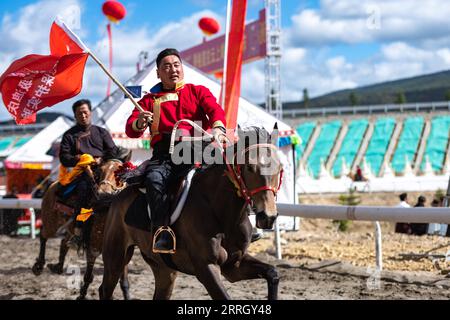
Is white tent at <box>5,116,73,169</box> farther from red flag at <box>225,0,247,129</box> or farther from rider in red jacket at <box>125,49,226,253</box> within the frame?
rider in red jacket at <box>125,49,226,253</box>

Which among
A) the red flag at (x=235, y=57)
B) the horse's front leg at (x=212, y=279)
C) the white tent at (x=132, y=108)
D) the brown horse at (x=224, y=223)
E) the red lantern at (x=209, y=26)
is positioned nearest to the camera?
the brown horse at (x=224, y=223)

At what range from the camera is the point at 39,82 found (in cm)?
767

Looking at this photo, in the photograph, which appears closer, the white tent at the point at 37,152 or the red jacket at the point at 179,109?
the red jacket at the point at 179,109

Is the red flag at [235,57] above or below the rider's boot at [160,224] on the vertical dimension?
above

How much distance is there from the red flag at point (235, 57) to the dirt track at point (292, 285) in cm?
405

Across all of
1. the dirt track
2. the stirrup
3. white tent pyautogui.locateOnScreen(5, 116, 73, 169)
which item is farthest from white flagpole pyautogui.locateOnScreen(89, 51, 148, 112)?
white tent pyautogui.locateOnScreen(5, 116, 73, 169)

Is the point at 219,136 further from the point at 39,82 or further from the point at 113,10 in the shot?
the point at 113,10

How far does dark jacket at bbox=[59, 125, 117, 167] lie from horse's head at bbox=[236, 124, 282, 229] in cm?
409

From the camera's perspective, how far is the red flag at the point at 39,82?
7.68 meters

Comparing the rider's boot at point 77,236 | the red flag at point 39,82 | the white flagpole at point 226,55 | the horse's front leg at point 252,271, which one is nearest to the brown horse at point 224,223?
the horse's front leg at point 252,271

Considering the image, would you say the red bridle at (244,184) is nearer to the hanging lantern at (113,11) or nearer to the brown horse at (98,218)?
the brown horse at (98,218)

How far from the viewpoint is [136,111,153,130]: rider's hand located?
6656 millimetres

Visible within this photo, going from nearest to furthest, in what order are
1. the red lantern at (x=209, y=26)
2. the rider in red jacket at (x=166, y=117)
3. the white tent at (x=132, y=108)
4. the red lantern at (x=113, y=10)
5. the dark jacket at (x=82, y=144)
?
the rider in red jacket at (x=166, y=117) < the dark jacket at (x=82, y=144) < the white tent at (x=132, y=108) < the red lantern at (x=113, y=10) < the red lantern at (x=209, y=26)

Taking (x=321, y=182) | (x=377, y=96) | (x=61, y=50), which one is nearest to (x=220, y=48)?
(x=321, y=182)
